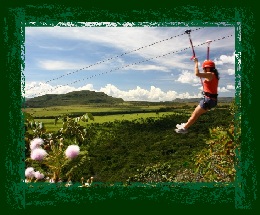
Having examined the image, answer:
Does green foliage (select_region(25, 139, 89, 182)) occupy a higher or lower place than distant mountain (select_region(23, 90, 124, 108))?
lower

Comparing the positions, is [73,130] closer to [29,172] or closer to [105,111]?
[105,111]

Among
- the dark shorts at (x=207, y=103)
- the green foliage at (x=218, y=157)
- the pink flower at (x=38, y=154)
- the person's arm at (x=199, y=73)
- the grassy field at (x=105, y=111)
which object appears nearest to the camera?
the person's arm at (x=199, y=73)

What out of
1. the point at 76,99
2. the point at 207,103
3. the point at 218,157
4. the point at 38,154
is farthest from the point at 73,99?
the point at 218,157

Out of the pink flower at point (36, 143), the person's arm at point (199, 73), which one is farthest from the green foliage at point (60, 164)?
the person's arm at point (199, 73)

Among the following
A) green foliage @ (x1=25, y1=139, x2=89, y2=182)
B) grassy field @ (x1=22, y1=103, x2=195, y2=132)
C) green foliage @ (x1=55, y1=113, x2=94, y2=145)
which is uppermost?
grassy field @ (x1=22, y1=103, x2=195, y2=132)

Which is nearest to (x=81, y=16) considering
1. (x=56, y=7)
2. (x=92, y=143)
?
(x=56, y=7)

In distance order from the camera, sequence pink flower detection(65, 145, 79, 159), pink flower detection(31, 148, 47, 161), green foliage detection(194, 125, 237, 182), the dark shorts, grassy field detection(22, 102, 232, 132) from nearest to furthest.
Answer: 1. the dark shorts
2. pink flower detection(65, 145, 79, 159)
3. pink flower detection(31, 148, 47, 161)
4. grassy field detection(22, 102, 232, 132)
5. green foliage detection(194, 125, 237, 182)

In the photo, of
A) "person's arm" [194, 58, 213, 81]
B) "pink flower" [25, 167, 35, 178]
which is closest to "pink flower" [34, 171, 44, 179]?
"pink flower" [25, 167, 35, 178]

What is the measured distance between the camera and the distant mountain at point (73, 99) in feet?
14.9

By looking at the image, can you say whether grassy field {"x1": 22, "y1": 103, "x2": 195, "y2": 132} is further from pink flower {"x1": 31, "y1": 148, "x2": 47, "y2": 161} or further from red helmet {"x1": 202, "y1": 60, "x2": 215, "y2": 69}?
red helmet {"x1": 202, "y1": 60, "x2": 215, "y2": 69}

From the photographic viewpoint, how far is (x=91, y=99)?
15.3 feet

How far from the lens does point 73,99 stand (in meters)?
4.70

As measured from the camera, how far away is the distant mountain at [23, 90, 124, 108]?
4.55 meters

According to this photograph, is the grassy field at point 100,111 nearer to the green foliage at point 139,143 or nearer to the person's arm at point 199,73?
the green foliage at point 139,143
